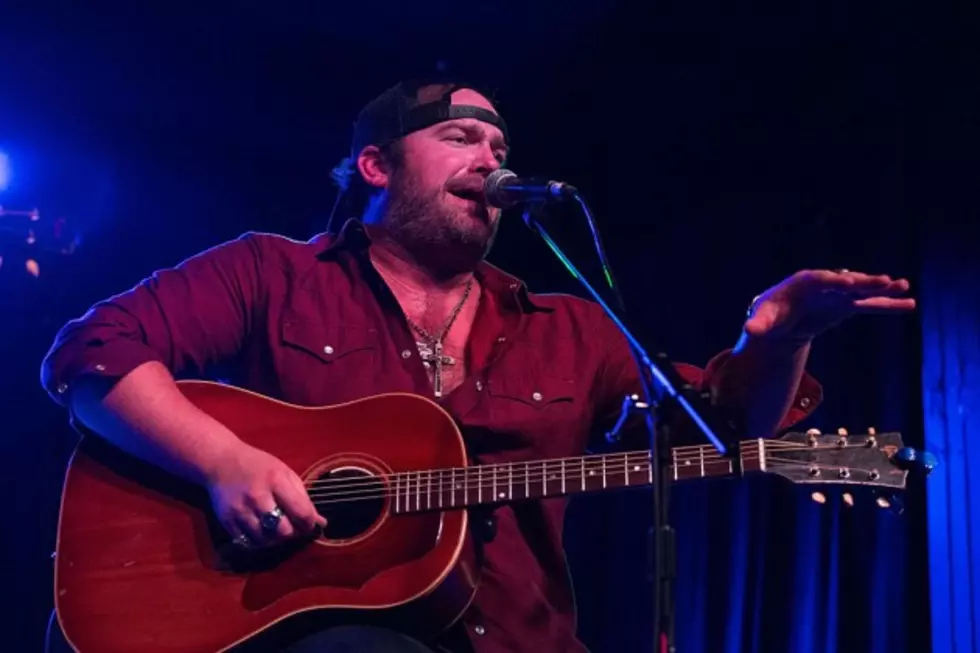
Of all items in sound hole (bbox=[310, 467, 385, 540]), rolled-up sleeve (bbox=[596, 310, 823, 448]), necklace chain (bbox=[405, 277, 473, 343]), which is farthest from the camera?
necklace chain (bbox=[405, 277, 473, 343])

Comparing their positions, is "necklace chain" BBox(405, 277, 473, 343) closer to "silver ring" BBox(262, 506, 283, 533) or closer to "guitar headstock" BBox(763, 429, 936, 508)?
"silver ring" BBox(262, 506, 283, 533)

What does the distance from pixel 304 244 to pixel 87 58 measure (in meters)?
2.52

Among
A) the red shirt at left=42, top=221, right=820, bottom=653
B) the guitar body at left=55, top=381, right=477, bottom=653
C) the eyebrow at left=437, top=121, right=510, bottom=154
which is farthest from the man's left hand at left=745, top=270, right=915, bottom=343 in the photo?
the eyebrow at left=437, top=121, right=510, bottom=154

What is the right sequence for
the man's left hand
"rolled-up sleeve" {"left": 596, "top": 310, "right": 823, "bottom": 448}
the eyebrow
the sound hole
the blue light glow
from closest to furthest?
the man's left hand
the sound hole
"rolled-up sleeve" {"left": 596, "top": 310, "right": 823, "bottom": 448}
the eyebrow
the blue light glow

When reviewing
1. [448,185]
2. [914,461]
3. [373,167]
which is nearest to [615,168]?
[373,167]

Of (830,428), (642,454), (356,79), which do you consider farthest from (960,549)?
(356,79)

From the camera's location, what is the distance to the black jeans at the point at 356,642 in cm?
226

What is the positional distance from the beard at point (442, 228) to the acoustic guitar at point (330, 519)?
745 mm

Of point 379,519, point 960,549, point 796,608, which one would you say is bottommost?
point 796,608

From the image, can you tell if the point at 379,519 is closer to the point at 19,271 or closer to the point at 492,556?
the point at 492,556

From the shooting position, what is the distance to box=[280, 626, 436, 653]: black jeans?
2.26 m

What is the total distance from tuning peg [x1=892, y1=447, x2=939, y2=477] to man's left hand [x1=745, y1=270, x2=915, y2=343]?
312 millimetres

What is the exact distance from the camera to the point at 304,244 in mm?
3170

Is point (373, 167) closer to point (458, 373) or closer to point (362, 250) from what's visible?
point (362, 250)
